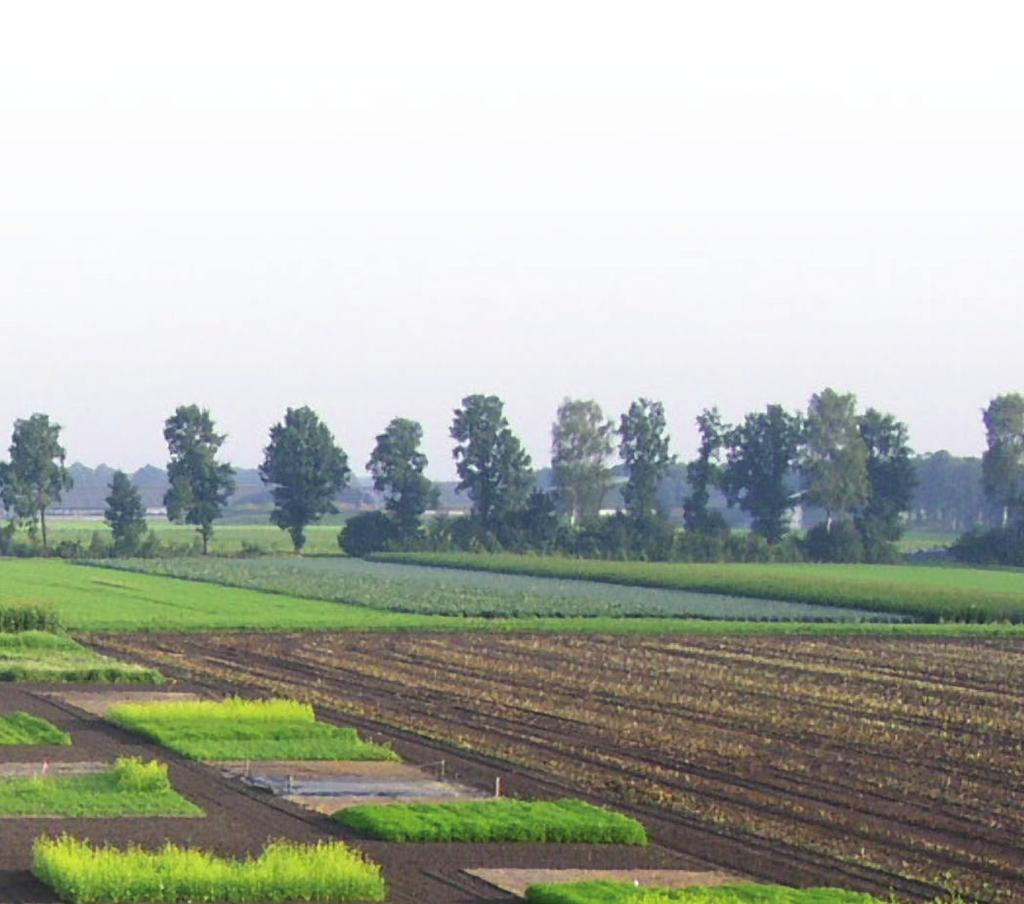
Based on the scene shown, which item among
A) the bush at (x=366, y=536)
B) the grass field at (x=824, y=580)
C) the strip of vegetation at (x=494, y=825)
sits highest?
the bush at (x=366, y=536)

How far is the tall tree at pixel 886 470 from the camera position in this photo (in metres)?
159

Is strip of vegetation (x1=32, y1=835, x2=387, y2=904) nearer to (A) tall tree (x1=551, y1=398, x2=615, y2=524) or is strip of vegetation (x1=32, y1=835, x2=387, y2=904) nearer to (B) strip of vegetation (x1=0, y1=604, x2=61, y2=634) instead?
(B) strip of vegetation (x1=0, y1=604, x2=61, y2=634)

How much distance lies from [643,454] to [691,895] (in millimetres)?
141156

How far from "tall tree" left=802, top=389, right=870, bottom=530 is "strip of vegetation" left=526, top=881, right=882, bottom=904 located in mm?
131027

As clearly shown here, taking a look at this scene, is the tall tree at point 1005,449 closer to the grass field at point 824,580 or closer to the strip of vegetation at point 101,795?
the grass field at point 824,580

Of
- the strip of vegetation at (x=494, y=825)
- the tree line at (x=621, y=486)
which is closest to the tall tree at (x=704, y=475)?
the tree line at (x=621, y=486)

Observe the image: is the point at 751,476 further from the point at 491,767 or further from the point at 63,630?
the point at 491,767

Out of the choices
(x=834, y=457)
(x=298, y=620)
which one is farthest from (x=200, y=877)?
(x=834, y=457)

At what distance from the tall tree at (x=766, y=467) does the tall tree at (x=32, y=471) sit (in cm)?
4776

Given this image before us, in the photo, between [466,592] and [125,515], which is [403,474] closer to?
[125,515]

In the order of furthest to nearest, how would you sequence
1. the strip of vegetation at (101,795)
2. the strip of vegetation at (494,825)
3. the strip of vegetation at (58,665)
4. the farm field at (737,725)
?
the strip of vegetation at (58,665), the strip of vegetation at (101,795), the farm field at (737,725), the strip of vegetation at (494,825)

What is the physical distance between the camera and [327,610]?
81.3 meters

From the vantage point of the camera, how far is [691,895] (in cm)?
2377

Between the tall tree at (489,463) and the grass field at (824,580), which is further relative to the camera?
the tall tree at (489,463)
